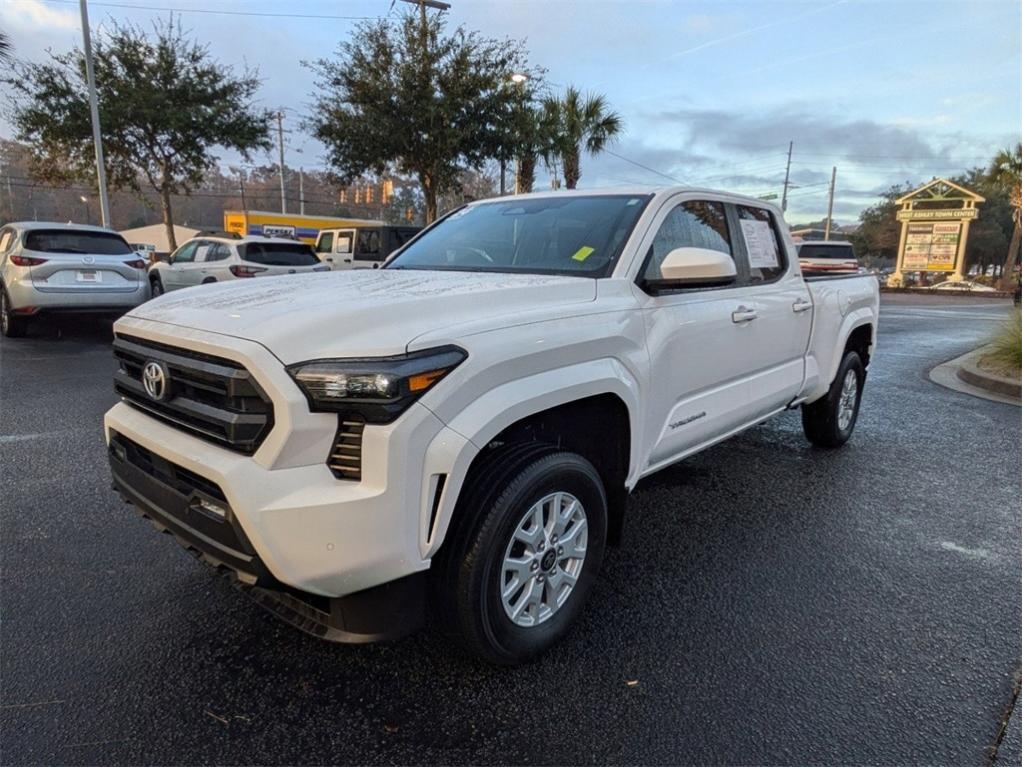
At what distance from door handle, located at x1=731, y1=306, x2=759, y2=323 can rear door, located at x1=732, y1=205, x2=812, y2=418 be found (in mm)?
27

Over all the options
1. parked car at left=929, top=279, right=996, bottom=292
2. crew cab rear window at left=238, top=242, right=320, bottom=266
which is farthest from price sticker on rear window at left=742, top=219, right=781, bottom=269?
parked car at left=929, top=279, right=996, bottom=292

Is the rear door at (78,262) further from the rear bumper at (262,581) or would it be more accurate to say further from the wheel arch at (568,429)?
the wheel arch at (568,429)

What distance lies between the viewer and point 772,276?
4074 millimetres

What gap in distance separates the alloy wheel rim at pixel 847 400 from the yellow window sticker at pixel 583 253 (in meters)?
2.99

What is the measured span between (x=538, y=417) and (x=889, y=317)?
60.7ft

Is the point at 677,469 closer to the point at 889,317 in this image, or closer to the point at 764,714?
the point at 764,714

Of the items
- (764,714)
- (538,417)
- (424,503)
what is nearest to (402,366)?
(424,503)

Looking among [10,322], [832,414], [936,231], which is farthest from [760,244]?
[936,231]

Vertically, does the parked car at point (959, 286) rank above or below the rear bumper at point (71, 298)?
below

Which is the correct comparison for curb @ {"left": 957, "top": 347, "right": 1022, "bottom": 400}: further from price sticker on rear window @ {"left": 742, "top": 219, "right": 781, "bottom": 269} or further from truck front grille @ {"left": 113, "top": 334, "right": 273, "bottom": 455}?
truck front grille @ {"left": 113, "top": 334, "right": 273, "bottom": 455}

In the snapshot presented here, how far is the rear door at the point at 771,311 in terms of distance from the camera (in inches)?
147

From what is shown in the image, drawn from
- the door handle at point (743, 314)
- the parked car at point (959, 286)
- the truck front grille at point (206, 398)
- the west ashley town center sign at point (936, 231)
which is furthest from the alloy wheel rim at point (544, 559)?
the west ashley town center sign at point (936, 231)

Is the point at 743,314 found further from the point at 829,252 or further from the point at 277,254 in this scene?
the point at 829,252

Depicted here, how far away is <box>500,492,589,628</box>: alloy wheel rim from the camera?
2.27 metres
